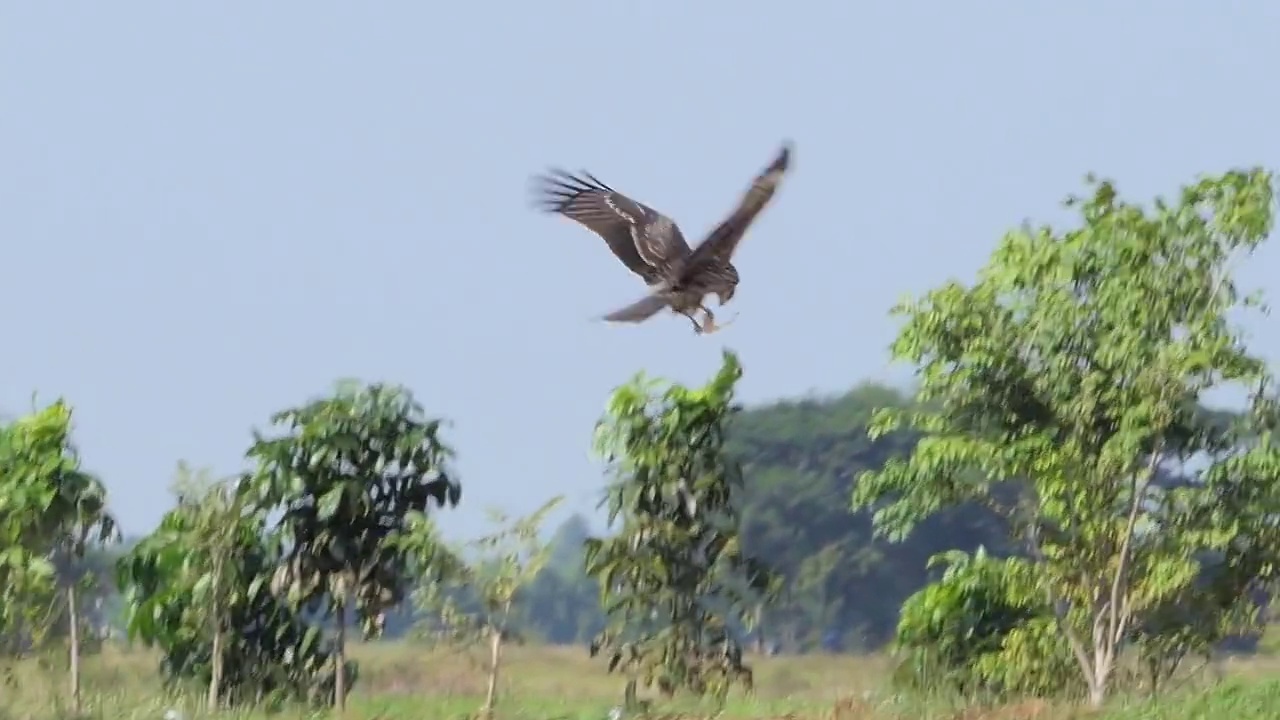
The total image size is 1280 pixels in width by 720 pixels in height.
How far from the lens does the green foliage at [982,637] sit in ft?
55.6

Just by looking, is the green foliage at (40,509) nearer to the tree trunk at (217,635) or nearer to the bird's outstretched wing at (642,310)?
the tree trunk at (217,635)

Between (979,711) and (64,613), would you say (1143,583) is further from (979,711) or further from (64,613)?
(64,613)

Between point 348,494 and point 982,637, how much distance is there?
507 centimetres

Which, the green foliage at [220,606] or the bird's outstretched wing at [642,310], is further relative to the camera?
the green foliage at [220,606]

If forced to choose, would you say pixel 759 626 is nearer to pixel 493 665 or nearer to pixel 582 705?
pixel 582 705

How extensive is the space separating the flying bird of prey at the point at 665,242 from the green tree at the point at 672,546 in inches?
132

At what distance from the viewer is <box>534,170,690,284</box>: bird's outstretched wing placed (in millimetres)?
11633

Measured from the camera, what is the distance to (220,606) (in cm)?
1614

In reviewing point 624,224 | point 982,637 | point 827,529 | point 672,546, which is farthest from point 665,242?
point 827,529

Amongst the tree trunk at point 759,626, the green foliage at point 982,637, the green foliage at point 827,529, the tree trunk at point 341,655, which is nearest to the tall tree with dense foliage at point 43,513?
the tree trunk at point 341,655

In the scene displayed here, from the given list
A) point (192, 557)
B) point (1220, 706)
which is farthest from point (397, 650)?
point (1220, 706)

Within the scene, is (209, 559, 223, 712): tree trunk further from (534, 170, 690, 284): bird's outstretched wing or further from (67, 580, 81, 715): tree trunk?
(534, 170, 690, 284): bird's outstretched wing

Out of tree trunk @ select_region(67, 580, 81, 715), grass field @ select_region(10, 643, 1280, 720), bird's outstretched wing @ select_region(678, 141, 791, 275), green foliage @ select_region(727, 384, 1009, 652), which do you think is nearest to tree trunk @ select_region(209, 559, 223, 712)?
grass field @ select_region(10, 643, 1280, 720)

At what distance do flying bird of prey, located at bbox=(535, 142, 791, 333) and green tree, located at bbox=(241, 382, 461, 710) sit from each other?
399cm
